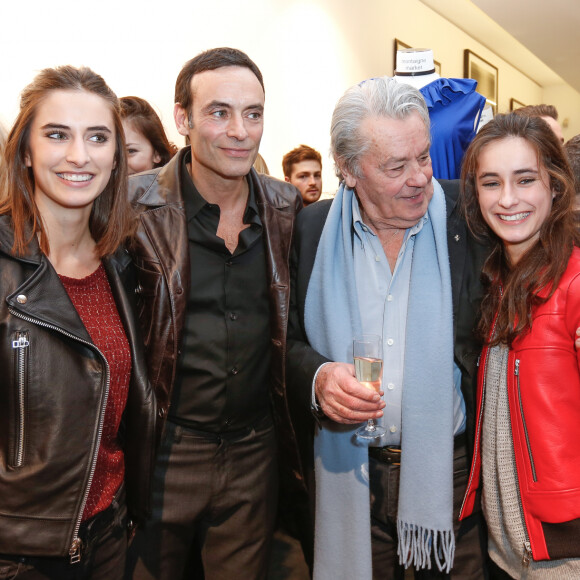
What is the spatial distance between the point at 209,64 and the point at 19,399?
1.29 metres

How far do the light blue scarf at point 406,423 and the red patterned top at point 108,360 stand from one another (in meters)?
0.69

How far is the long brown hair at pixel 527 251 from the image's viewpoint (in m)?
1.60

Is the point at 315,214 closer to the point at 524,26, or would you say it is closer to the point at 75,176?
the point at 75,176

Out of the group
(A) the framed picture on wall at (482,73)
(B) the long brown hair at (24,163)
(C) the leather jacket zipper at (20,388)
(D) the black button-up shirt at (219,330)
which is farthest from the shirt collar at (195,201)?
(A) the framed picture on wall at (482,73)

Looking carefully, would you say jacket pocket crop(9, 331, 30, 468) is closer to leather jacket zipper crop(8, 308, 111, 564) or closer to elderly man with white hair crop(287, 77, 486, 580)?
leather jacket zipper crop(8, 308, 111, 564)

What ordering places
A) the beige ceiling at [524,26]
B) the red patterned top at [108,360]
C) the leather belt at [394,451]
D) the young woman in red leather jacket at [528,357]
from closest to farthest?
the young woman in red leather jacket at [528,357] → the red patterned top at [108,360] → the leather belt at [394,451] → the beige ceiling at [524,26]

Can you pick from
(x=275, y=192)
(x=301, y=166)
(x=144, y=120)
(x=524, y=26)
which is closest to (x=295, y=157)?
(x=301, y=166)

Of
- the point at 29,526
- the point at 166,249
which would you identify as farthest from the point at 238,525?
the point at 166,249

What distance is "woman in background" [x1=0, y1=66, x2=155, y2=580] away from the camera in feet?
4.67

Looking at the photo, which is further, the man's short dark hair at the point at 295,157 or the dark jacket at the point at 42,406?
the man's short dark hair at the point at 295,157

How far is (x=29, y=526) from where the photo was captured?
1.43 m

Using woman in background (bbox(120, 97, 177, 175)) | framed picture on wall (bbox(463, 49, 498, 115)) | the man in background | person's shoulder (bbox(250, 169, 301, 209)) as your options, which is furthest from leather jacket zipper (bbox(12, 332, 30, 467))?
framed picture on wall (bbox(463, 49, 498, 115))

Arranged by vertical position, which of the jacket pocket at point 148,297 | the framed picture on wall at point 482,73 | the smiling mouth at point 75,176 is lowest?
the jacket pocket at point 148,297

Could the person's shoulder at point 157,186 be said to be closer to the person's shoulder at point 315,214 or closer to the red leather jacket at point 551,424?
the person's shoulder at point 315,214
